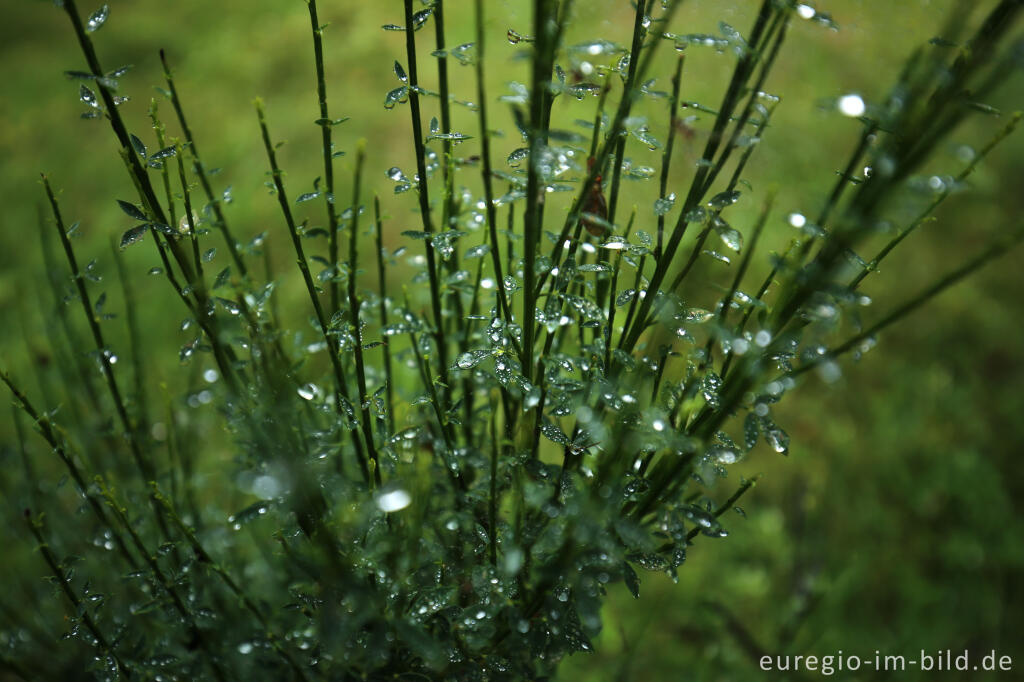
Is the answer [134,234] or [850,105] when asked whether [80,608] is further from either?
[850,105]

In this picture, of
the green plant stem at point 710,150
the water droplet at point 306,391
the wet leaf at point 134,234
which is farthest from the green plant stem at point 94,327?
the green plant stem at point 710,150

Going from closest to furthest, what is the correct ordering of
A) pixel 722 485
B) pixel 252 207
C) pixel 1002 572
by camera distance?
pixel 1002 572, pixel 722 485, pixel 252 207

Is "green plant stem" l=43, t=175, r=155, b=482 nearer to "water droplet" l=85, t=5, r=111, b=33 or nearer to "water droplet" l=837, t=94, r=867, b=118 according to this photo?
"water droplet" l=85, t=5, r=111, b=33

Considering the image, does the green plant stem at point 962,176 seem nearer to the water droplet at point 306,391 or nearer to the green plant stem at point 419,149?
the green plant stem at point 419,149

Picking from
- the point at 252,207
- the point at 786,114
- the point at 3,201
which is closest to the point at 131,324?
the point at 252,207

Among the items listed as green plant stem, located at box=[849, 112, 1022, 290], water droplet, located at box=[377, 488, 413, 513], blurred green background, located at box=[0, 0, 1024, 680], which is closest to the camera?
water droplet, located at box=[377, 488, 413, 513]

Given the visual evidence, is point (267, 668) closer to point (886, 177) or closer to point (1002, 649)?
point (886, 177)

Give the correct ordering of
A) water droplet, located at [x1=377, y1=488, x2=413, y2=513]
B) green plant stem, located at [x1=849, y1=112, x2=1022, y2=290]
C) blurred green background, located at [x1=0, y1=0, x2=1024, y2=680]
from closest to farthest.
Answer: water droplet, located at [x1=377, y1=488, x2=413, y2=513]
green plant stem, located at [x1=849, y1=112, x2=1022, y2=290]
blurred green background, located at [x1=0, y1=0, x2=1024, y2=680]

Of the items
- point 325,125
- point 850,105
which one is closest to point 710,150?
point 850,105

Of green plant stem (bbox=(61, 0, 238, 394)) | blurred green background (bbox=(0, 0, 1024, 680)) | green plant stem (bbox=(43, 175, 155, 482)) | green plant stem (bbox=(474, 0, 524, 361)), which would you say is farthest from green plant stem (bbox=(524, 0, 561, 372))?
green plant stem (bbox=(43, 175, 155, 482))
